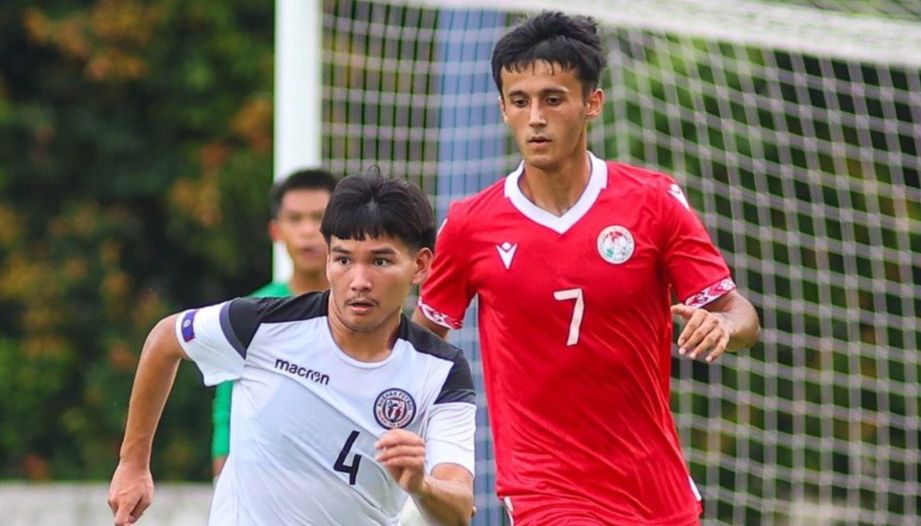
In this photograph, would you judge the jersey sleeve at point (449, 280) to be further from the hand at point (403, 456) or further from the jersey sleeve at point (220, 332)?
the hand at point (403, 456)

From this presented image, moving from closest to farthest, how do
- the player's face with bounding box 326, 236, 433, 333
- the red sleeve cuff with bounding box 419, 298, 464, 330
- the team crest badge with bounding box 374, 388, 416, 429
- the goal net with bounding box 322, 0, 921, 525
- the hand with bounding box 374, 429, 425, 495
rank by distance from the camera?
the hand with bounding box 374, 429, 425, 495, the player's face with bounding box 326, 236, 433, 333, the team crest badge with bounding box 374, 388, 416, 429, the red sleeve cuff with bounding box 419, 298, 464, 330, the goal net with bounding box 322, 0, 921, 525

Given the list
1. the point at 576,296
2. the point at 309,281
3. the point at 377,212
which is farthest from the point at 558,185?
the point at 309,281

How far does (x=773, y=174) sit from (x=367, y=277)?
20.3 ft

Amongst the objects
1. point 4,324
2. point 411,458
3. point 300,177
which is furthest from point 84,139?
point 411,458

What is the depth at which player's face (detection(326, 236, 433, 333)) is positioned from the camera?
15.8ft

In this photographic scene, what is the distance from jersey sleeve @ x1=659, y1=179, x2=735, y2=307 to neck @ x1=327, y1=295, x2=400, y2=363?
35.7 inches

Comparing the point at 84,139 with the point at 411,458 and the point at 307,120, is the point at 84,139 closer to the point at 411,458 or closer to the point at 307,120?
the point at 307,120

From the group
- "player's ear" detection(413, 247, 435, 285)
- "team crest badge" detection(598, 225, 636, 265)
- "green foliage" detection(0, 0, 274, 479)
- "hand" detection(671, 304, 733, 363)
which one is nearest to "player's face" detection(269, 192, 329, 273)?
"team crest badge" detection(598, 225, 636, 265)

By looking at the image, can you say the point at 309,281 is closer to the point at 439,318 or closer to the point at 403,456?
the point at 439,318

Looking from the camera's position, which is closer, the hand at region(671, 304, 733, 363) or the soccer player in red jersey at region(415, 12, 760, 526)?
the hand at region(671, 304, 733, 363)

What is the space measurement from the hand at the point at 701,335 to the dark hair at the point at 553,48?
0.90 meters

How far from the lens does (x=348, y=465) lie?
496 centimetres

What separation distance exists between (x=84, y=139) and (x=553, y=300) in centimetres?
1172

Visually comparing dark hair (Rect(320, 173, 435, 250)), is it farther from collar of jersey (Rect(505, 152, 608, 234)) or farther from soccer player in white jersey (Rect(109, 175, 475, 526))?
collar of jersey (Rect(505, 152, 608, 234))
